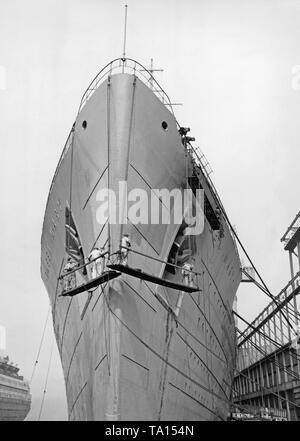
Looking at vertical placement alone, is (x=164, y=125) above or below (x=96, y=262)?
above

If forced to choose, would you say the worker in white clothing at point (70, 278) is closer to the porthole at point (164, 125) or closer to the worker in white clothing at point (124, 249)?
the worker in white clothing at point (124, 249)

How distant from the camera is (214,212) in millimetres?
11695

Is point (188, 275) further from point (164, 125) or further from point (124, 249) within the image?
point (164, 125)

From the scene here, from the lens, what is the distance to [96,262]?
8.88 meters

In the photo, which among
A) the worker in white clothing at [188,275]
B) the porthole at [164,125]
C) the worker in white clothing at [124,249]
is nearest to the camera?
the worker in white clothing at [124,249]

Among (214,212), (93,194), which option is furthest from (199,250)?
(93,194)

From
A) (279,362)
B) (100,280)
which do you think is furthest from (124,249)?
(279,362)

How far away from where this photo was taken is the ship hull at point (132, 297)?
8.49 meters

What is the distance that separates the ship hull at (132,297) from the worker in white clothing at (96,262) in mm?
257

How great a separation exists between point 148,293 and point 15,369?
143ft

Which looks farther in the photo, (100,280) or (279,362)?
(279,362)

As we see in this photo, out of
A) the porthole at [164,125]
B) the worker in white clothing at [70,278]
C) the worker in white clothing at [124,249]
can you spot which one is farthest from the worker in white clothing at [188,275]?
the porthole at [164,125]

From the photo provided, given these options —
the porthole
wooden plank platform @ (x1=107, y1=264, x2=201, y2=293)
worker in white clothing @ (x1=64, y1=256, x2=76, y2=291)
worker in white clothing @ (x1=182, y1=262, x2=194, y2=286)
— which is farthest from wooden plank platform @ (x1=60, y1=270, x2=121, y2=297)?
the porthole

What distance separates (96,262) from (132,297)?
1016 millimetres
